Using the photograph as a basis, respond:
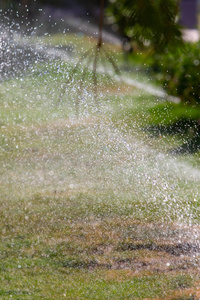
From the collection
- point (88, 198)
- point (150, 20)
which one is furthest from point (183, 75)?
point (150, 20)

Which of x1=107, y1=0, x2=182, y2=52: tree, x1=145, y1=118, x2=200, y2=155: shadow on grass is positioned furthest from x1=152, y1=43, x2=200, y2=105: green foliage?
x1=107, y1=0, x2=182, y2=52: tree

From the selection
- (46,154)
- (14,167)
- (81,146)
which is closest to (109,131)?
(81,146)

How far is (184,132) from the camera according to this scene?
405 centimetres

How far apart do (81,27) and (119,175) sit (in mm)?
1998

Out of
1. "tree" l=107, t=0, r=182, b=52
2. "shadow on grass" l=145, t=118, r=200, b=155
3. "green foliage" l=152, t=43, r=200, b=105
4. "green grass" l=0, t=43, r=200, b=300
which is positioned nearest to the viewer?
"tree" l=107, t=0, r=182, b=52

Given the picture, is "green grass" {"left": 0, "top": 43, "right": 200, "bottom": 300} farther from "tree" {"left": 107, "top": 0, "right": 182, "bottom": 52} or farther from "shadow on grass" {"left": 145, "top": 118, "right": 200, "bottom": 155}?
"tree" {"left": 107, "top": 0, "right": 182, "bottom": 52}

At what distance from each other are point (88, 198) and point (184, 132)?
72.2 inches

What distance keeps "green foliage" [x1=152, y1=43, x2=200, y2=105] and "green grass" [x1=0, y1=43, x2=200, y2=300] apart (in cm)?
27

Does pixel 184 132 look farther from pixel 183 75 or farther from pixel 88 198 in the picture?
pixel 88 198

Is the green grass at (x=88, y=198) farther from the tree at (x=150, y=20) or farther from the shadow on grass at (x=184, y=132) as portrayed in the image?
the tree at (x=150, y=20)

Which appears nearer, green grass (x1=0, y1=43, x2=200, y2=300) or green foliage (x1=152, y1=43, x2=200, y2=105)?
green grass (x1=0, y1=43, x2=200, y2=300)

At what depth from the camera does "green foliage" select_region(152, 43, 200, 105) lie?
4.14 metres

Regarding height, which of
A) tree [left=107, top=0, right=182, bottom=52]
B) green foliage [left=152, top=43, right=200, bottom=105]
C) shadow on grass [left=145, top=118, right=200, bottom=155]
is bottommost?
shadow on grass [left=145, top=118, right=200, bottom=155]

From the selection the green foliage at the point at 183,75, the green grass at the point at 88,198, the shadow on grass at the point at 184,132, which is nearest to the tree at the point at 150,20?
the green grass at the point at 88,198
